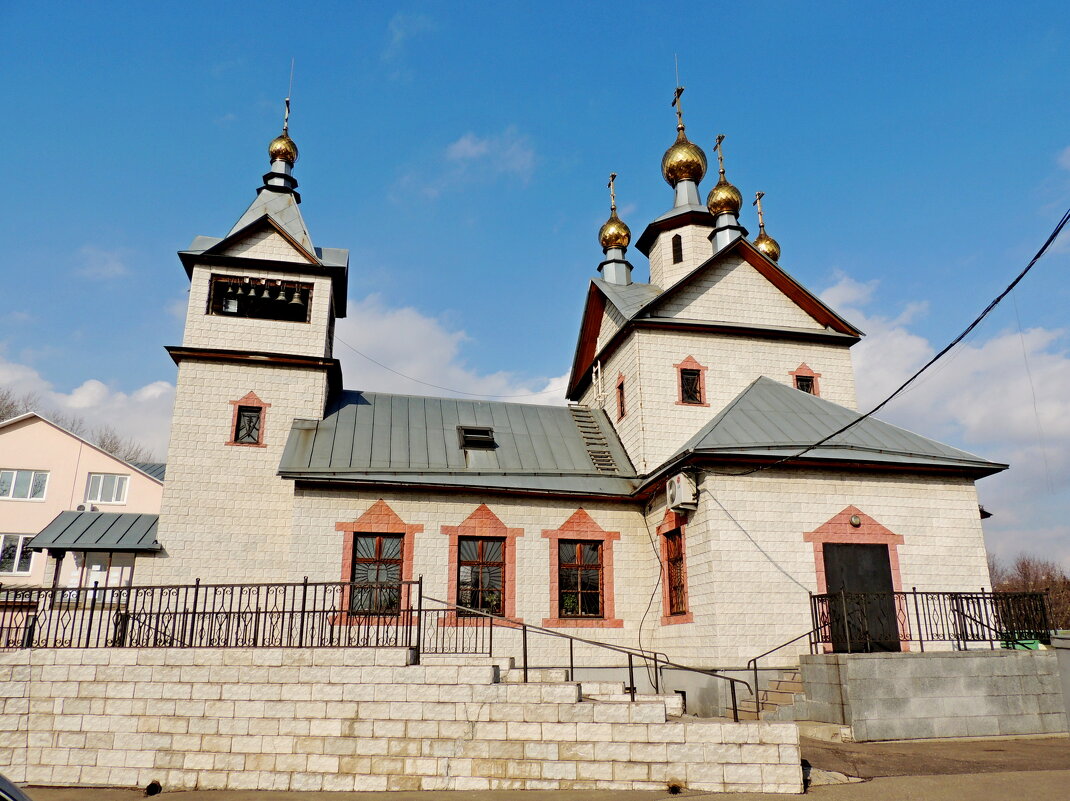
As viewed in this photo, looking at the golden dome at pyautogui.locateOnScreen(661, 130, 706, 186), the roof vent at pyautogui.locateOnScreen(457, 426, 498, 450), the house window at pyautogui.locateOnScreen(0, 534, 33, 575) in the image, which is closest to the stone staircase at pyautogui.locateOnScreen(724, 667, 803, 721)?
the roof vent at pyautogui.locateOnScreen(457, 426, 498, 450)

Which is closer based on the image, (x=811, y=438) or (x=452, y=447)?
(x=811, y=438)

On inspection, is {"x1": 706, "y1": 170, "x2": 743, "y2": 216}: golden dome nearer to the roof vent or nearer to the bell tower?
the roof vent

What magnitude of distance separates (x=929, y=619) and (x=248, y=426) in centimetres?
1485

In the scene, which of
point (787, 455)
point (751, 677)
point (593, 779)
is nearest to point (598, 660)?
point (751, 677)

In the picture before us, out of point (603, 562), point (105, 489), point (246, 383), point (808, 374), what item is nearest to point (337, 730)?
point (603, 562)

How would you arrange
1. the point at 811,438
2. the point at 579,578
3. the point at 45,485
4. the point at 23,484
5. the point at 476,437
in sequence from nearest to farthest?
1. the point at 811,438
2. the point at 579,578
3. the point at 476,437
4. the point at 23,484
5. the point at 45,485

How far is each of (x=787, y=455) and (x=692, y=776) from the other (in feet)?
24.6

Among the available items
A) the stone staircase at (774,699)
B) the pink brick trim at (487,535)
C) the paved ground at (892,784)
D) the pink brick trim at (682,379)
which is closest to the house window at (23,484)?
the pink brick trim at (487,535)

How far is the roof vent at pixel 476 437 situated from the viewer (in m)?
18.4

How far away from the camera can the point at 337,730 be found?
992cm

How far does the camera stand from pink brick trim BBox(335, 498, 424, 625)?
15791 mm

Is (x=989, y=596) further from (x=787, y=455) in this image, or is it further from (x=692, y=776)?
(x=692, y=776)

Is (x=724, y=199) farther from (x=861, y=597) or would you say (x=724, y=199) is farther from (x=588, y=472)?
(x=861, y=597)

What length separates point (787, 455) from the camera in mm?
15117
